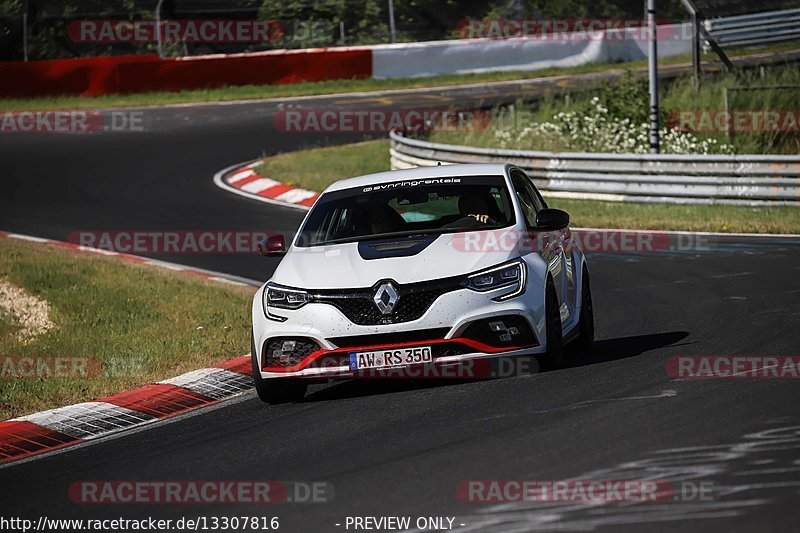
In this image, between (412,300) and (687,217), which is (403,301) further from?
(687,217)

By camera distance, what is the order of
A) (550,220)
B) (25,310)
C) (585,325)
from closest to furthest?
(550,220), (585,325), (25,310)

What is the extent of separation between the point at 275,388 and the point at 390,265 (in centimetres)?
117

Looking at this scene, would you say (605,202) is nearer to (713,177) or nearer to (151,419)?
(713,177)

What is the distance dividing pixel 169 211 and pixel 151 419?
1349cm

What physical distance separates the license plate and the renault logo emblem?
0.26m

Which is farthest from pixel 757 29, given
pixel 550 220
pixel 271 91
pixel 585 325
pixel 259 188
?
pixel 550 220

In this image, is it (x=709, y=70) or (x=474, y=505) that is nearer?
(x=474, y=505)

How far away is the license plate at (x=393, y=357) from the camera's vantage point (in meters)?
8.77

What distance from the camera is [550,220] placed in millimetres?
9664

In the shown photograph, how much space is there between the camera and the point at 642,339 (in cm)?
1084

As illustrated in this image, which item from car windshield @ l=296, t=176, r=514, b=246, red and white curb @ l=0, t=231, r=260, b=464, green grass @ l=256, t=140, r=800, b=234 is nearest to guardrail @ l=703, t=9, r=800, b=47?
green grass @ l=256, t=140, r=800, b=234

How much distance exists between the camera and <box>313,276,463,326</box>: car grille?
8.78 meters

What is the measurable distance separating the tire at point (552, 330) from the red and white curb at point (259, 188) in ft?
45.1

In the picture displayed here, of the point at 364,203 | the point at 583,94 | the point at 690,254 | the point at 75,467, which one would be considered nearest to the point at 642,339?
the point at 364,203
